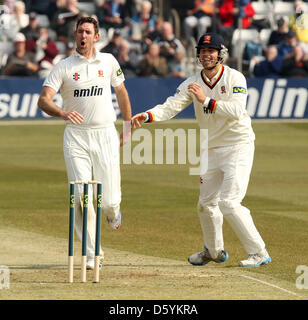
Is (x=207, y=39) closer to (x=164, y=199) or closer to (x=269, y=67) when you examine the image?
(x=164, y=199)

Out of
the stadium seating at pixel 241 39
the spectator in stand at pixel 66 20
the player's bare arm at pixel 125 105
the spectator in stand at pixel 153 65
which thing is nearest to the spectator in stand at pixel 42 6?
the spectator in stand at pixel 66 20

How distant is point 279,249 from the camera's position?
10062mm

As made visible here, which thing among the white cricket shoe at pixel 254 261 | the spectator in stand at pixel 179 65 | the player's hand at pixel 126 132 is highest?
the player's hand at pixel 126 132

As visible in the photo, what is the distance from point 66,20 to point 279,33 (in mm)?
6069

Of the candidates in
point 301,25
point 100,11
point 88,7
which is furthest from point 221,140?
point 88,7

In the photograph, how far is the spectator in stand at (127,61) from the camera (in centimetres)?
2462

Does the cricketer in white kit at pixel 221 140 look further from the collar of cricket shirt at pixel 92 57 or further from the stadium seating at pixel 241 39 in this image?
the stadium seating at pixel 241 39

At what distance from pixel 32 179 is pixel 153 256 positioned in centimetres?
700

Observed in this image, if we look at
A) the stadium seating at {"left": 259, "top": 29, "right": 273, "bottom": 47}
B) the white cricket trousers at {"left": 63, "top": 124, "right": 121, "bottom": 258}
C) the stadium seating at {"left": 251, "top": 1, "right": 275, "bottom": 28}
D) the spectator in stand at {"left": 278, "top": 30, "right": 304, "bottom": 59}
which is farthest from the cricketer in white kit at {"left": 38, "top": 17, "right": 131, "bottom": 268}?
the stadium seating at {"left": 251, "top": 1, "right": 275, "bottom": 28}

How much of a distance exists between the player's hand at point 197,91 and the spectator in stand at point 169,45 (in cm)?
1665

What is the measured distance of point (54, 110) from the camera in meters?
8.49

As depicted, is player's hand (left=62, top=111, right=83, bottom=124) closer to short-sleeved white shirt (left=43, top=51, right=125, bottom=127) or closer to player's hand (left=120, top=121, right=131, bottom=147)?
short-sleeved white shirt (left=43, top=51, right=125, bottom=127)

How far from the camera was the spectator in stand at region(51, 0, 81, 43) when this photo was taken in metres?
25.9

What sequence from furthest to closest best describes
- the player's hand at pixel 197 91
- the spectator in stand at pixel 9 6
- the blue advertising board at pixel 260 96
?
1. the spectator in stand at pixel 9 6
2. the blue advertising board at pixel 260 96
3. the player's hand at pixel 197 91
